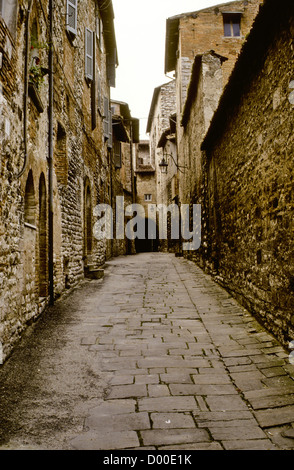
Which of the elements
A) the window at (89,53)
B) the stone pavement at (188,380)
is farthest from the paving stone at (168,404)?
the window at (89,53)

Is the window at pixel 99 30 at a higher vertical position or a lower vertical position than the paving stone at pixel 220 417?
higher

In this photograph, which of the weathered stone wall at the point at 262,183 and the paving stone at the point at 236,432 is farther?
the weathered stone wall at the point at 262,183

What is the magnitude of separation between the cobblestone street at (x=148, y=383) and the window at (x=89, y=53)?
7500 millimetres

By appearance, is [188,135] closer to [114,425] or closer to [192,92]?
[192,92]

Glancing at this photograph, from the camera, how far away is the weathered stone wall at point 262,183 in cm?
408

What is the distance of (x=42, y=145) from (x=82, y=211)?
4.03m

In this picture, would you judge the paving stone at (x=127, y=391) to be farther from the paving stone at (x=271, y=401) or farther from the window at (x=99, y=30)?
the window at (x=99, y=30)

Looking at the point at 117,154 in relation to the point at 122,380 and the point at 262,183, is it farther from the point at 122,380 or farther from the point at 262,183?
the point at 122,380

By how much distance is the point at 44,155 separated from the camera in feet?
21.2

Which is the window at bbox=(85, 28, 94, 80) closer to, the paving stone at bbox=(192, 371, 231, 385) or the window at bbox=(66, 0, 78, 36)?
the window at bbox=(66, 0, 78, 36)

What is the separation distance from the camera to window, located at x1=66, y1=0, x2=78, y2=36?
868cm

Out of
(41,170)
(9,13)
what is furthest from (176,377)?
(9,13)

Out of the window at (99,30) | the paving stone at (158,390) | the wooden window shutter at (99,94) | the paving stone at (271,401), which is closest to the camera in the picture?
the paving stone at (271,401)

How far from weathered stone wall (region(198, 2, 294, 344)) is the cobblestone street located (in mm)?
519
